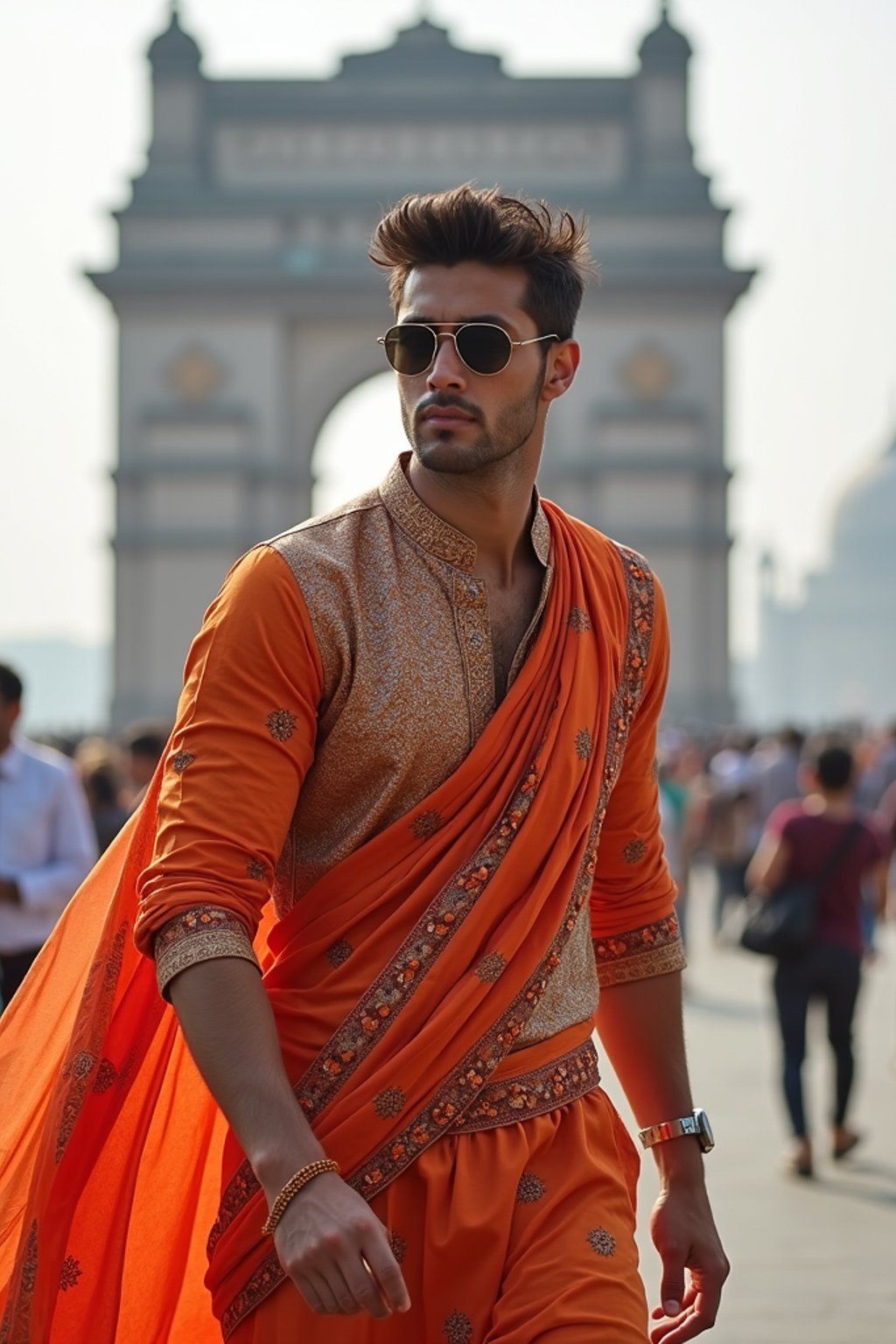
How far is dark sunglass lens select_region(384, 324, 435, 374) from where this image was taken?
2652 mm

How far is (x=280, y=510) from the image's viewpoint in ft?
111

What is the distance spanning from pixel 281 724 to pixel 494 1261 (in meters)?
0.63

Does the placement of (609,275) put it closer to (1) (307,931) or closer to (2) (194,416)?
(2) (194,416)

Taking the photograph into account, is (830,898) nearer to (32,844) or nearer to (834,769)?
(834,769)

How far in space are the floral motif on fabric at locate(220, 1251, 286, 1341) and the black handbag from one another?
5212 millimetres

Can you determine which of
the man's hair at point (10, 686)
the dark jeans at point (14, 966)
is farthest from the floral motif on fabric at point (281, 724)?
the man's hair at point (10, 686)

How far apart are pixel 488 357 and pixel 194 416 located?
31.4 m

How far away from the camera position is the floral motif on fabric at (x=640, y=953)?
9.80ft

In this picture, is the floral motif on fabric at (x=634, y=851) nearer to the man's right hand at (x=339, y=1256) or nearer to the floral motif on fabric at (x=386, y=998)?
the floral motif on fabric at (x=386, y=998)

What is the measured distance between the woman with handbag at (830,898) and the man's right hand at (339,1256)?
5400 mm

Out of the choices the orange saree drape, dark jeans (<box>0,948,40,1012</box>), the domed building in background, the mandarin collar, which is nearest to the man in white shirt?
dark jeans (<box>0,948,40,1012</box>)

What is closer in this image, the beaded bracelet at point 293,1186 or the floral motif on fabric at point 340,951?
the beaded bracelet at point 293,1186

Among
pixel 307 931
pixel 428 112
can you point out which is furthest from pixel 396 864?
pixel 428 112

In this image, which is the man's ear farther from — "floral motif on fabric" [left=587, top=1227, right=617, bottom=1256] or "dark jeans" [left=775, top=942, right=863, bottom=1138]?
"dark jeans" [left=775, top=942, right=863, bottom=1138]
